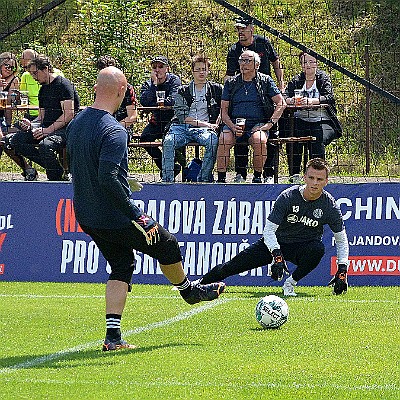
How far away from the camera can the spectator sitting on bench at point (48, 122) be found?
46.0 feet

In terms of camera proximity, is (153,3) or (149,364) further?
(153,3)

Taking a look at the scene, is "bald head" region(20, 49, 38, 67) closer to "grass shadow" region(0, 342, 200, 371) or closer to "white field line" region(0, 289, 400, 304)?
"white field line" region(0, 289, 400, 304)

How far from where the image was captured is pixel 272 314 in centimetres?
854

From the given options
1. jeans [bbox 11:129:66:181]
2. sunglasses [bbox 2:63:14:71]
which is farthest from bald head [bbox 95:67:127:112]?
sunglasses [bbox 2:63:14:71]

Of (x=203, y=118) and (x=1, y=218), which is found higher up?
(x=203, y=118)

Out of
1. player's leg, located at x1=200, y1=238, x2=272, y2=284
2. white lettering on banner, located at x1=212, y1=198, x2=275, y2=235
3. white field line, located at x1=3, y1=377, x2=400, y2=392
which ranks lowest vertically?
white field line, located at x1=3, y1=377, x2=400, y2=392

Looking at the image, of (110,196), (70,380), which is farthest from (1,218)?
(70,380)

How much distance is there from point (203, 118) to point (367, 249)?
10.4 feet

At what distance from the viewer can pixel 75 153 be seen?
7664 millimetres

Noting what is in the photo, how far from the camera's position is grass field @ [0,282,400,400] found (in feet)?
20.1

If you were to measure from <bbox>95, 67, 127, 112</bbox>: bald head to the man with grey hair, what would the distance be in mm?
6041

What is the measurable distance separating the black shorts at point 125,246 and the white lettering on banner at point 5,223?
5.26 meters

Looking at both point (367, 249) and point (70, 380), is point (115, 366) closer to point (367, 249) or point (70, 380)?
point (70, 380)

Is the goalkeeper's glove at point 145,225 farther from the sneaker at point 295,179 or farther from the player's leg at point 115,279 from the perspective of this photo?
the sneaker at point 295,179
